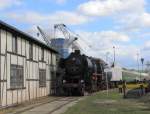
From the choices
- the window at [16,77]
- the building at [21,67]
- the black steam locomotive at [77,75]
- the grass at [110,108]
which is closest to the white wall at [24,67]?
the building at [21,67]

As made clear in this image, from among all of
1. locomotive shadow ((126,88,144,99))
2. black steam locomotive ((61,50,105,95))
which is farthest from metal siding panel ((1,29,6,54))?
black steam locomotive ((61,50,105,95))

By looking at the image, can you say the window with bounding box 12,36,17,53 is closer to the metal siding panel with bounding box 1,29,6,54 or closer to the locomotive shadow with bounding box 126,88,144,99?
the metal siding panel with bounding box 1,29,6,54

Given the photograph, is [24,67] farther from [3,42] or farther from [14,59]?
[3,42]

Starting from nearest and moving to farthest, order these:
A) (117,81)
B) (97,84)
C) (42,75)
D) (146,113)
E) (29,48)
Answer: (146,113)
(29,48)
(42,75)
(97,84)
(117,81)

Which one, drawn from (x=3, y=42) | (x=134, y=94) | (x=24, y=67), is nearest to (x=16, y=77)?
(x=24, y=67)

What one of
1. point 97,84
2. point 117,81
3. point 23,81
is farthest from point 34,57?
point 117,81

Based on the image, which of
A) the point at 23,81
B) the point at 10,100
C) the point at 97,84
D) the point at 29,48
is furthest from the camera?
the point at 97,84

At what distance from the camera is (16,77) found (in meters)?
35.9

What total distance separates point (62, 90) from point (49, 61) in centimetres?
481

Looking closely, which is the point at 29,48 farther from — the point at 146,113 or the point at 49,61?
the point at 146,113

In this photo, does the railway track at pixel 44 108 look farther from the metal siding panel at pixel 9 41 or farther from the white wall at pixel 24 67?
the metal siding panel at pixel 9 41

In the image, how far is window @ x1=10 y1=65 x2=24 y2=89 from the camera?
34.7m

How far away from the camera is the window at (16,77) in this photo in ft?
114

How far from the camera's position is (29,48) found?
4150 centimetres
